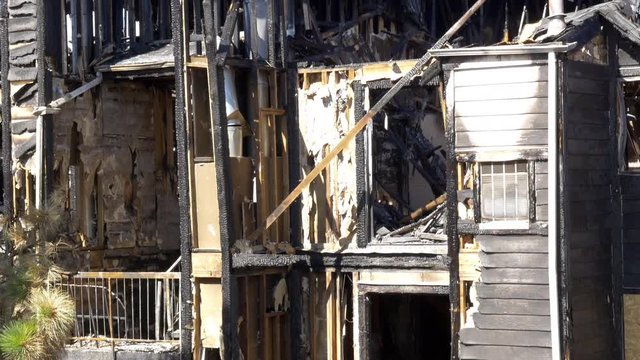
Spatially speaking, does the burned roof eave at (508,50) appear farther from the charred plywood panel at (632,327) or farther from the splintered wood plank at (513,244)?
the charred plywood panel at (632,327)

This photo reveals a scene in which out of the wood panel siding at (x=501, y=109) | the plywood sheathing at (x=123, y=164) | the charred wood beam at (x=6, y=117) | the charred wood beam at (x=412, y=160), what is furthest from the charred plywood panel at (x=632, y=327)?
the charred wood beam at (x=6, y=117)

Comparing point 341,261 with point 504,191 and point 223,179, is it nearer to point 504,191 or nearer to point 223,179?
point 223,179

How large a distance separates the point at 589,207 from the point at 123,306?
23.0 ft

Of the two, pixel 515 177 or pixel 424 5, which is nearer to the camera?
pixel 515 177

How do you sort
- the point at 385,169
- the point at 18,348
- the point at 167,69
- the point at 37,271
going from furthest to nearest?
the point at 385,169 < the point at 167,69 < the point at 37,271 < the point at 18,348

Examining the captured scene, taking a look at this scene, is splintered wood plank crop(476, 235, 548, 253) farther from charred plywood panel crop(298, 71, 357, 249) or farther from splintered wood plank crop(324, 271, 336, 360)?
splintered wood plank crop(324, 271, 336, 360)

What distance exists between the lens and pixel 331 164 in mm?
18562

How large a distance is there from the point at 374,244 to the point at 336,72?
2516 mm

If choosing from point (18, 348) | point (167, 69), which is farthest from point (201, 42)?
Answer: point (18, 348)

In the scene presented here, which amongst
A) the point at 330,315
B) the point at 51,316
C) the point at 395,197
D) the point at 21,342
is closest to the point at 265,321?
the point at 330,315

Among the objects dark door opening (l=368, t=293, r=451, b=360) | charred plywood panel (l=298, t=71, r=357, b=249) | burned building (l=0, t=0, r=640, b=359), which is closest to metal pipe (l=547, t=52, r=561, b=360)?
burned building (l=0, t=0, r=640, b=359)

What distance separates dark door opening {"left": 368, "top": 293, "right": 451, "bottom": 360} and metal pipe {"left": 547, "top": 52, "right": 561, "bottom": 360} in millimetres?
4883

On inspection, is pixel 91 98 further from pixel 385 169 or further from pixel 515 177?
pixel 515 177

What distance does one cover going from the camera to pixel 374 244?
18312mm
